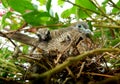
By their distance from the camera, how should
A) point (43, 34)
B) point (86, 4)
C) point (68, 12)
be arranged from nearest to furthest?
point (43, 34) → point (86, 4) → point (68, 12)

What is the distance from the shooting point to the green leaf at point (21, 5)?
1.07m

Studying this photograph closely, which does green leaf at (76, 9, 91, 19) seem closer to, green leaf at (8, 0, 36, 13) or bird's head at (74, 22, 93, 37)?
bird's head at (74, 22, 93, 37)

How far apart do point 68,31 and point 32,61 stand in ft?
0.96

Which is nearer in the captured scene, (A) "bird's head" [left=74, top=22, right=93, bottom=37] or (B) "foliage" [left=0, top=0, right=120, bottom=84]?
(B) "foliage" [left=0, top=0, right=120, bottom=84]

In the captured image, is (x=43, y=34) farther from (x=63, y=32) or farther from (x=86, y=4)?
(x=86, y=4)

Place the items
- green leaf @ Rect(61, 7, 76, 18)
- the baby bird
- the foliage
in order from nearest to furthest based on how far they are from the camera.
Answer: the foliage, the baby bird, green leaf @ Rect(61, 7, 76, 18)

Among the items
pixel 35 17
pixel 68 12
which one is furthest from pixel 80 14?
pixel 35 17

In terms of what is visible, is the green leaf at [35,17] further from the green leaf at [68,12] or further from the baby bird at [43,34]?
the green leaf at [68,12]

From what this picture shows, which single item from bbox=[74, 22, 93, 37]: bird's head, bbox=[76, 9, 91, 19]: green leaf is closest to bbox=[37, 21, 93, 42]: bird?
bbox=[74, 22, 93, 37]: bird's head

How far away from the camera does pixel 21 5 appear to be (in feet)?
3.55

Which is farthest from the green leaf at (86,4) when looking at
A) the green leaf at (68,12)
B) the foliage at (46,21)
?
the green leaf at (68,12)

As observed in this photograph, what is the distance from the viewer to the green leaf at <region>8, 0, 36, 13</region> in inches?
42.1

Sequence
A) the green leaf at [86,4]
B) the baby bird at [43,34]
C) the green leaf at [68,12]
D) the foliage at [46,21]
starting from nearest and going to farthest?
1. the foliage at [46,21]
2. the baby bird at [43,34]
3. the green leaf at [86,4]
4. the green leaf at [68,12]

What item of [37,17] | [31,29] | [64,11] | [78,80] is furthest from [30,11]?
[78,80]
